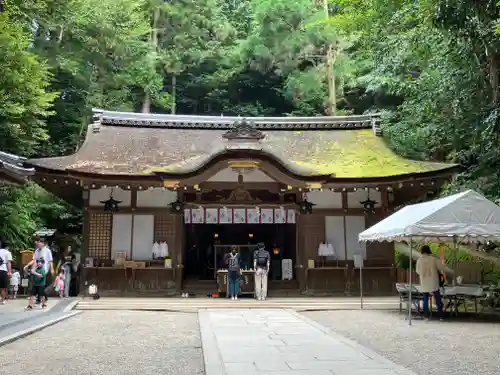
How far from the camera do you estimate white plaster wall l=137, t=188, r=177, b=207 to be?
14398 mm

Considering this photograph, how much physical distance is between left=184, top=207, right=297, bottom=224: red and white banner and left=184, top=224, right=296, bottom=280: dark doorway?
8.38ft

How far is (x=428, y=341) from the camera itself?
22.8 feet

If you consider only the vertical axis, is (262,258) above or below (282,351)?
above

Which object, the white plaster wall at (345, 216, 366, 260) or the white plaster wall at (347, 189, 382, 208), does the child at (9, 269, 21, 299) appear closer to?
the white plaster wall at (345, 216, 366, 260)

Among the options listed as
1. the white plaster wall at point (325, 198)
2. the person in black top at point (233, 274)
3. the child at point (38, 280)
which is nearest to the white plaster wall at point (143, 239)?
the person in black top at point (233, 274)

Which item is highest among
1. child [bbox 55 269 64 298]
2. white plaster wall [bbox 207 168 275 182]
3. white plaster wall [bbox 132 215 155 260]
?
white plaster wall [bbox 207 168 275 182]

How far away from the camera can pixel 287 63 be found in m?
27.1

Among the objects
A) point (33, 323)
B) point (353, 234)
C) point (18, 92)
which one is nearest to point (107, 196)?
point (18, 92)

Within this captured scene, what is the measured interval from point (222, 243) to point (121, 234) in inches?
204

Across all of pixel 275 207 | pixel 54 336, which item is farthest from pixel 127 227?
pixel 54 336

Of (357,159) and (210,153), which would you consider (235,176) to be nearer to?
(210,153)

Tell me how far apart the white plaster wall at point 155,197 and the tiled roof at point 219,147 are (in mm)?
749

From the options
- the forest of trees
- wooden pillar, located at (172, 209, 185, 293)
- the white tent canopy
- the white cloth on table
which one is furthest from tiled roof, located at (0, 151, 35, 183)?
the white cloth on table

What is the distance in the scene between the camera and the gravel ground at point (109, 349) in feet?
16.9
